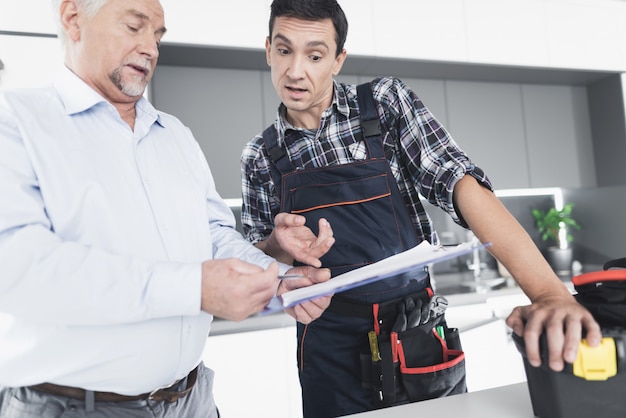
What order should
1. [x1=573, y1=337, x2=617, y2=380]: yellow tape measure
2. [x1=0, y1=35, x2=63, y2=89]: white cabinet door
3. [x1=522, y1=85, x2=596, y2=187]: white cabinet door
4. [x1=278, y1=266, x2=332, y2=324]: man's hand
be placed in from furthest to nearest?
[x1=522, y1=85, x2=596, y2=187]: white cabinet door → [x1=0, y1=35, x2=63, y2=89]: white cabinet door → [x1=278, y1=266, x2=332, y2=324]: man's hand → [x1=573, y1=337, x2=617, y2=380]: yellow tape measure

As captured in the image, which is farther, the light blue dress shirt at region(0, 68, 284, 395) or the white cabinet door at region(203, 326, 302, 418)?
the white cabinet door at region(203, 326, 302, 418)

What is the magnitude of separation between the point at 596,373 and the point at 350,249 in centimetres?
73

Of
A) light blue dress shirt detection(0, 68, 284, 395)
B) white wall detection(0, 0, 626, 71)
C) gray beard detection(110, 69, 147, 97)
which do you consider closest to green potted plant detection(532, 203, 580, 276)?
white wall detection(0, 0, 626, 71)

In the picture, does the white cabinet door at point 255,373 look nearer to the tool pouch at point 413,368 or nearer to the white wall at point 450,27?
the tool pouch at point 413,368

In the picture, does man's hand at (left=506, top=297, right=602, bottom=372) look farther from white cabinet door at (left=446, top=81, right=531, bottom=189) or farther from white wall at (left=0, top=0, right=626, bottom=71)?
white cabinet door at (left=446, top=81, right=531, bottom=189)

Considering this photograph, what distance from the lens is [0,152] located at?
849 millimetres

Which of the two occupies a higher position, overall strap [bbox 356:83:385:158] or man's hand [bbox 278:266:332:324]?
overall strap [bbox 356:83:385:158]

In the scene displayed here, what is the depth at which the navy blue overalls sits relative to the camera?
125 cm

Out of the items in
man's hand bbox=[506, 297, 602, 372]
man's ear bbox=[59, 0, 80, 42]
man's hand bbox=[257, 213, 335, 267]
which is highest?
man's ear bbox=[59, 0, 80, 42]

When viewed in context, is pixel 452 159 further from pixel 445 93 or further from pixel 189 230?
pixel 445 93

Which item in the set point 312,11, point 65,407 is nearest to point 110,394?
point 65,407

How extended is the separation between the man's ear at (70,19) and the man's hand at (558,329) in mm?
1060

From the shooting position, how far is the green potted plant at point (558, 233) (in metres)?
3.53

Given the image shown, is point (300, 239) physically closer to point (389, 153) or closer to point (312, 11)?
point (389, 153)
